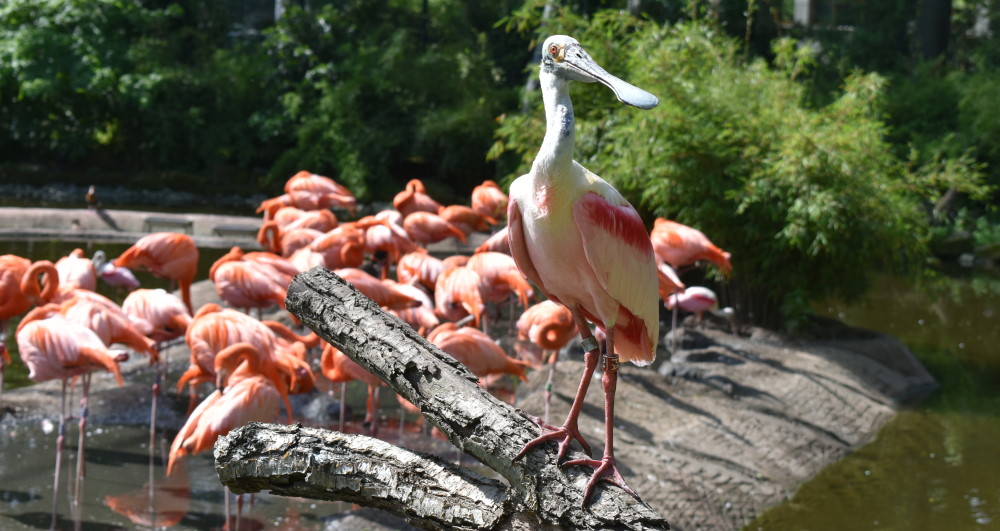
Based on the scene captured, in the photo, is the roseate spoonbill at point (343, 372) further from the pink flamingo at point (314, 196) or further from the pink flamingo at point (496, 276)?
the pink flamingo at point (314, 196)

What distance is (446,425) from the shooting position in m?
2.40

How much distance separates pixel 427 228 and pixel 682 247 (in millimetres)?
3048


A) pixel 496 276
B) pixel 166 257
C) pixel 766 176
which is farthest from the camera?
pixel 766 176

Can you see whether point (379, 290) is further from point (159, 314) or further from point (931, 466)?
point (931, 466)

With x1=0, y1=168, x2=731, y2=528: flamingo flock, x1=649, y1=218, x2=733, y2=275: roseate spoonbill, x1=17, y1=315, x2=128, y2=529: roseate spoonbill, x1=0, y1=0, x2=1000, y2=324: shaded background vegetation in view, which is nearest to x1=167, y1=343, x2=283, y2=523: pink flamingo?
x1=0, y1=168, x2=731, y2=528: flamingo flock

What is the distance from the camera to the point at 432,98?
20500 mm

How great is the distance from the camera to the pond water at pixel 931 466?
5.70 m

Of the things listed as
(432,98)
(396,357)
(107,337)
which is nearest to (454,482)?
(396,357)

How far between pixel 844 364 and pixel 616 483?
6459 mm

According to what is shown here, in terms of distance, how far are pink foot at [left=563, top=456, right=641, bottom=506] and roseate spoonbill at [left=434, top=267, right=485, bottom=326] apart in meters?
4.86

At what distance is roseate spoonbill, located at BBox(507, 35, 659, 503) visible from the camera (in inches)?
107

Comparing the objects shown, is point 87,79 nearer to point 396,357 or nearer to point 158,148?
point 158,148

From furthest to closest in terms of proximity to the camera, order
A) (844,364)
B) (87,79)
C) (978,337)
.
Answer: (87,79) < (978,337) < (844,364)

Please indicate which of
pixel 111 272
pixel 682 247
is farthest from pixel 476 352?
pixel 111 272
